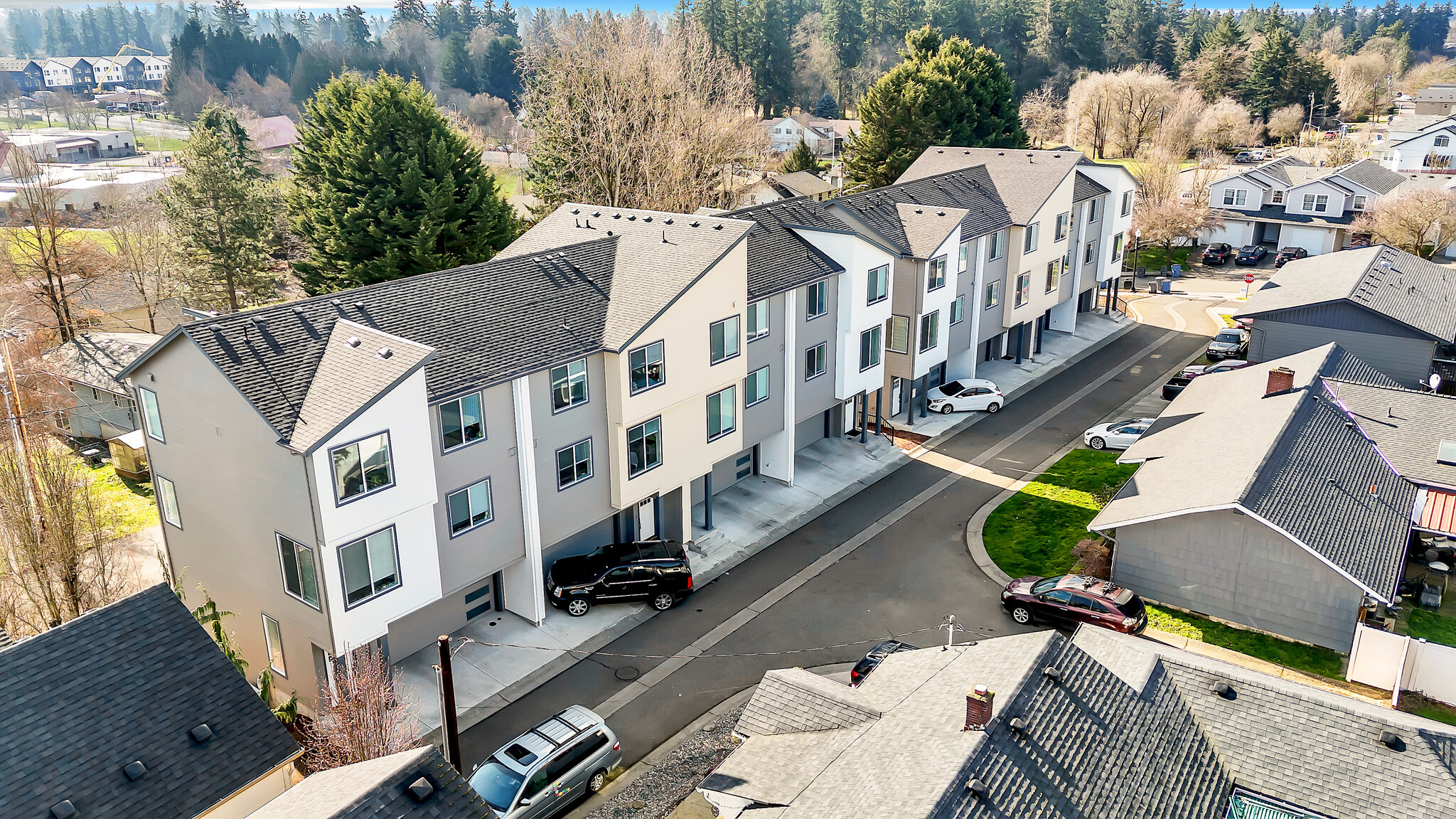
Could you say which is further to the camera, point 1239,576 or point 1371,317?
point 1371,317

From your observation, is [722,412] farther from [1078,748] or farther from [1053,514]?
[1078,748]

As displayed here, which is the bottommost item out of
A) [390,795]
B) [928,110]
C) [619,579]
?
[619,579]

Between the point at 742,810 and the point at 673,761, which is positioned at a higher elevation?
the point at 742,810

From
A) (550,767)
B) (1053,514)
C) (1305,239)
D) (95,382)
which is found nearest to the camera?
(550,767)

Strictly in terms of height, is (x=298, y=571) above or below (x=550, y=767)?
above

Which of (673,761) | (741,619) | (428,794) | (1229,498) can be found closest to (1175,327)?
(1229,498)

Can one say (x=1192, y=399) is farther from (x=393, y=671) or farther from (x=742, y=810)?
(x=393, y=671)

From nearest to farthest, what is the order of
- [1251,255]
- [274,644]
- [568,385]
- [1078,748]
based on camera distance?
[1078,748] < [274,644] < [568,385] < [1251,255]

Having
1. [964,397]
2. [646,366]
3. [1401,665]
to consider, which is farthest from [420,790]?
[964,397]
